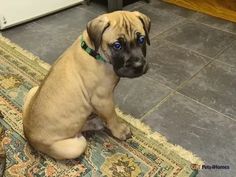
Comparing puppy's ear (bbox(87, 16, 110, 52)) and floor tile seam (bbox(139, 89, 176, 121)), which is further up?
puppy's ear (bbox(87, 16, 110, 52))

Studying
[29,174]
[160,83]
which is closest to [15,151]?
[29,174]

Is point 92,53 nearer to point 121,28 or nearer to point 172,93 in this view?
point 121,28

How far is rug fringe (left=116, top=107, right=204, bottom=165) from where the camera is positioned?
153 centimetres

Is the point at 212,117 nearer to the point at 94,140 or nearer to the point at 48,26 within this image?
the point at 94,140

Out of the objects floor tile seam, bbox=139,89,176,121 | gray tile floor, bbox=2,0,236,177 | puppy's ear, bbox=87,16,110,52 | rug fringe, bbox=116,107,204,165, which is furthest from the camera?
floor tile seam, bbox=139,89,176,121

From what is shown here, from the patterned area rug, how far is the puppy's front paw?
0.10ft

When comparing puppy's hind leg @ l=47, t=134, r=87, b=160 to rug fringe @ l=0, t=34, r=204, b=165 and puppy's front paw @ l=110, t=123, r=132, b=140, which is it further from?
rug fringe @ l=0, t=34, r=204, b=165

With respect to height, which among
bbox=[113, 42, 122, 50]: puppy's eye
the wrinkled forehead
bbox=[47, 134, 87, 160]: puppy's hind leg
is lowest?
bbox=[47, 134, 87, 160]: puppy's hind leg

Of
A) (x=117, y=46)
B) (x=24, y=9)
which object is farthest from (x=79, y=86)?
(x=24, y=9)

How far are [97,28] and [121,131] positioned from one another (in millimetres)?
593

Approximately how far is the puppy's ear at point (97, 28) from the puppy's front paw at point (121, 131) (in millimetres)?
507

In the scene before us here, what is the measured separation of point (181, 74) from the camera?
2.14 metres

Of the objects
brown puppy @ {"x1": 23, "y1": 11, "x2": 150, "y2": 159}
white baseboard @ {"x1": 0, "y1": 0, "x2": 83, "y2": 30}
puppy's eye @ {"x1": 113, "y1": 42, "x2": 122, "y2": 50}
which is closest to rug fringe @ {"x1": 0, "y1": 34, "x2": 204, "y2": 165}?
brown puppy @ {"x1": 23, "y1": 11, "x2": 150, "y2": 159}

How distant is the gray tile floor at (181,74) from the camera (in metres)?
1.68
